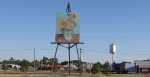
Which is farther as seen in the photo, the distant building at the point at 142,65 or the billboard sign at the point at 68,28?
the distant building at the point at 142,65

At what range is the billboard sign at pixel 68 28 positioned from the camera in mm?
54625

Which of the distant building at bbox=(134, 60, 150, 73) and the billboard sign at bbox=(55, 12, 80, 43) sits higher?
the billboard sign at bbox=(55, 12, 80, 43)

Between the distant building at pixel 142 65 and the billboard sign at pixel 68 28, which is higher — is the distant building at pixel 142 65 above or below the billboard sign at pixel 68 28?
below

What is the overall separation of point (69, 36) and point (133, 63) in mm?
100502

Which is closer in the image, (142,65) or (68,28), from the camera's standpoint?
(68,28)

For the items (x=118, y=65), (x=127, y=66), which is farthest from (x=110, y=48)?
(x=118, y=65)

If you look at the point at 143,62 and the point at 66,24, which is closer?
the point at 66,24

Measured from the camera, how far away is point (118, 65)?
179m

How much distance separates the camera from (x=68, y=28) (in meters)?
55.3

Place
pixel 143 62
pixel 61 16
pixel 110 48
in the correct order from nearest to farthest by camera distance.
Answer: pixel 61 16 < pixel 110 48 < pixel 143 62

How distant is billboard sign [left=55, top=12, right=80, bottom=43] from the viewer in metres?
54.6

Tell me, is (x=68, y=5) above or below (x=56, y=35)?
above

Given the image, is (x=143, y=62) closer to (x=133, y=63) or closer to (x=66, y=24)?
(x=133, y=63)

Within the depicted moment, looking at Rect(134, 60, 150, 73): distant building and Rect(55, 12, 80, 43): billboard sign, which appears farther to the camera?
Rect(134, 60, 150, 73): distant building
